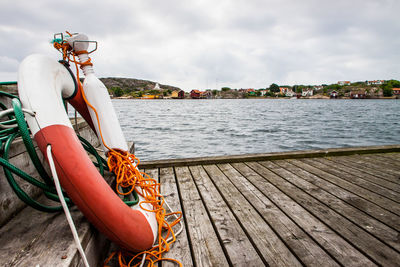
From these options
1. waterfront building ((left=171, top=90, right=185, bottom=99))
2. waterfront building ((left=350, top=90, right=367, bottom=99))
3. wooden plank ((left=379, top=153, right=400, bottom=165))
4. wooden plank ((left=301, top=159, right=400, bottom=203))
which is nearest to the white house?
waterfront building ((left=350, top=90, right=367, bottom=99))

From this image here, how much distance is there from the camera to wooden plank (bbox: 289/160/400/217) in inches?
72.0

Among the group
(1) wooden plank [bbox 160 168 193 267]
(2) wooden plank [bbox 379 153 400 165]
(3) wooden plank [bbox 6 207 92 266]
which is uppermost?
(3) wooden plank [bbox 6 207 92 266]

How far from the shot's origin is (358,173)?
258 centimetres

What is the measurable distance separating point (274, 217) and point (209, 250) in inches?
24.5

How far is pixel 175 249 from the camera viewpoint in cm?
136

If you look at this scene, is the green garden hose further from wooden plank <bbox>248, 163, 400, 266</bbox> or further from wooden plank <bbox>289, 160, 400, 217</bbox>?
wooden plank <bbox>289, 160, 400, 217</bbox>

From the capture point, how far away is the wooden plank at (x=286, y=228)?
A: 127 cm

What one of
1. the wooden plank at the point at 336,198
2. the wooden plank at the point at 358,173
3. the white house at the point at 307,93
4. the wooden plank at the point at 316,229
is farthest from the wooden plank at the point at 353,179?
the white house at the point at 307,93

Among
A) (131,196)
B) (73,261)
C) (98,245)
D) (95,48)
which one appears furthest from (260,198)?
Answer: (95,48)

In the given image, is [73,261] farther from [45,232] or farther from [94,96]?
[94,96]

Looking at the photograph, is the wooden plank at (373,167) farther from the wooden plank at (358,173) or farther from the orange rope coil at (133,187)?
the orange rope coil at (133,187)

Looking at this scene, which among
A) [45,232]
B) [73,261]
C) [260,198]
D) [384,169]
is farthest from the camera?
[384,169]

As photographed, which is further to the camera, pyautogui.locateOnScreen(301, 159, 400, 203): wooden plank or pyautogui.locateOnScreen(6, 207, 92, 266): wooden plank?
pyautogui.locateOnScreen(301, 159, 400, 203): wooden plank

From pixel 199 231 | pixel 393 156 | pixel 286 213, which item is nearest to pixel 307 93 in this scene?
pixel 393 156
